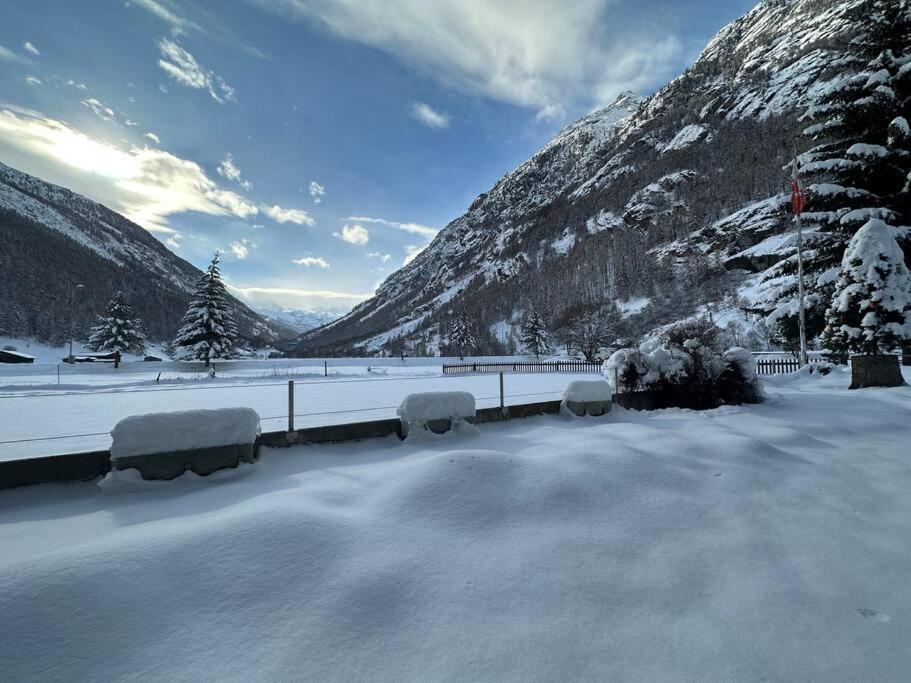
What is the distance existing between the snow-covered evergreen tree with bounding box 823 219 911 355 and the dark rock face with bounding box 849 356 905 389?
1.68ft

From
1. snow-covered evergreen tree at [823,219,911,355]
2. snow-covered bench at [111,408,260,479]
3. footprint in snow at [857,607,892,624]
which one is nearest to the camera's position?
footprint in snow at [857,607,892,624]

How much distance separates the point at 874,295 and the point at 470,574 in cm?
1490

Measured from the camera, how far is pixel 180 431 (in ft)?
15.0

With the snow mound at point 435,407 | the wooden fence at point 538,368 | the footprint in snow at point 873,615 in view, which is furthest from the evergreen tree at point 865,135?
the wooden fence at point 538,368

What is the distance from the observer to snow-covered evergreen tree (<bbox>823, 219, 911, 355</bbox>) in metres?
11.2

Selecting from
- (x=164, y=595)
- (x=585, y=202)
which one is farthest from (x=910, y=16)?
(x=585, y=202)

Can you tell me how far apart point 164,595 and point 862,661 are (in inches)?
155

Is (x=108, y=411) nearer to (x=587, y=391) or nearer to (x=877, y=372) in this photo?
(x=587, y=391)

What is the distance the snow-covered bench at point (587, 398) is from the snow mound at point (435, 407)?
8.68 ft

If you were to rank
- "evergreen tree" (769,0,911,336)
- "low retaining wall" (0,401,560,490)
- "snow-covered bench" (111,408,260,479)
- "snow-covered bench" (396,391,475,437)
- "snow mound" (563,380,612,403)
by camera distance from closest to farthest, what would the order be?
1. "low retaining wall" (0,401,560,490)
2. "snow-covered bench" (111,408,260,479)
3. "snow-covered bench" (396,391,475,437)
4. "snow mound" (563,380,612,403)
5. "evergreen tree" (769,0,911,336)

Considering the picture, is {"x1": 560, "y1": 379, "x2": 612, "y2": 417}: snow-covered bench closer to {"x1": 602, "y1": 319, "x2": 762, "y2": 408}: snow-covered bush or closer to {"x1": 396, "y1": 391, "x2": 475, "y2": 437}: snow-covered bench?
{"x1": 602, "y1": 319, "x2": 762, "y2": 408}: snow-covered bush

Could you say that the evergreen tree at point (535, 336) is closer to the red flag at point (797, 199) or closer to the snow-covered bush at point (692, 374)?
the red flag at point (797, 199)

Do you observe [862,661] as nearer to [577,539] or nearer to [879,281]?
[577,539]

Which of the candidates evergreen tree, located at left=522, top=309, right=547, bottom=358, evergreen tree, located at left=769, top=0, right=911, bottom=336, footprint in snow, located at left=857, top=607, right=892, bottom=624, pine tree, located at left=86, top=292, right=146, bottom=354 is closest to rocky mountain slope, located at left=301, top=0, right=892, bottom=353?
evergreen tree, located at left=522, top=309, right=547, bottom=358
